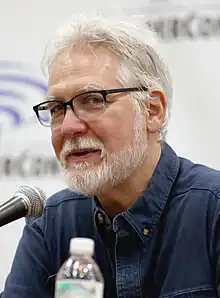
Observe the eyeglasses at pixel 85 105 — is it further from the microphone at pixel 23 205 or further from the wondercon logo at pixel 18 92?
the wondercon logo at pixel 18 92

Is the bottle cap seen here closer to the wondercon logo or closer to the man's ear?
the man's ear

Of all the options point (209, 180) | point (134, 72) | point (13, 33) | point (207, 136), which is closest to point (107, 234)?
point (209, 180)

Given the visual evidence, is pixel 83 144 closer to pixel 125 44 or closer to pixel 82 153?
pixel 82 153

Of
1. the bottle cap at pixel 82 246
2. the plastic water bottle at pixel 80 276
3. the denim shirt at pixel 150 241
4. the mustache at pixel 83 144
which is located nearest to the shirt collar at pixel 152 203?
the denim shirt at pixel 150 241

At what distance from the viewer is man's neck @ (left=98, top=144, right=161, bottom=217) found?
4.12 ft

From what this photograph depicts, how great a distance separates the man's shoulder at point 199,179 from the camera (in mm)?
1210

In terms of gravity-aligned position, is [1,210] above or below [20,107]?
below

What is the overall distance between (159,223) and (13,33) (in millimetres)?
1013

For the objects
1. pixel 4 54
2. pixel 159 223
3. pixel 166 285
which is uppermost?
pixel 4 54

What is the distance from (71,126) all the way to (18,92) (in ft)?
2.77

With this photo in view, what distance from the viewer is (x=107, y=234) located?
4.11 ft

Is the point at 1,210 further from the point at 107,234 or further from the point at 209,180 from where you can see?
the point at 209,180

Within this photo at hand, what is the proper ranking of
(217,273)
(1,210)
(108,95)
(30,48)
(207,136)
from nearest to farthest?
1. (1,210)
2. (217,273)
3. (108,95)
4. (207,136)
5. (30,48)

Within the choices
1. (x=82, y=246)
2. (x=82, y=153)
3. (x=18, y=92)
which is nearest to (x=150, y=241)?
(x=82, y=153)
